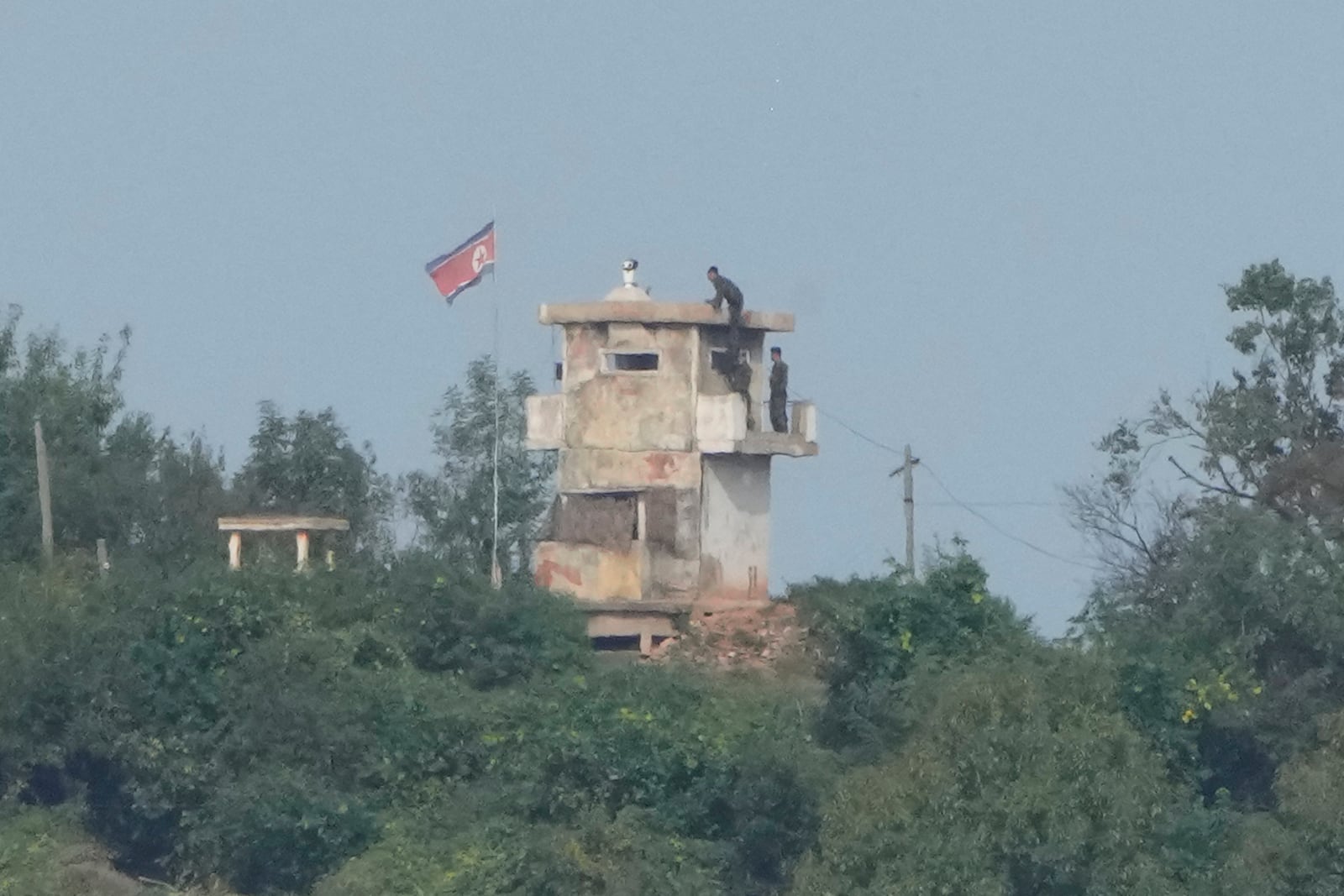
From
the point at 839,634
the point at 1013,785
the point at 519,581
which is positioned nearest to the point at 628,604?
the point at 519,581

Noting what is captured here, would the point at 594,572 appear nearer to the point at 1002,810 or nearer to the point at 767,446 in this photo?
the point at 767,446

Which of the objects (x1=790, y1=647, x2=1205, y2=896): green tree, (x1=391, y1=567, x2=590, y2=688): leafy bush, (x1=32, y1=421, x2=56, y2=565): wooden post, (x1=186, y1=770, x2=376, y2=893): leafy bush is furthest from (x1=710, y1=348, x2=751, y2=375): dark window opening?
(x1=790, y1=647, x2=1205, y2=896): green tree

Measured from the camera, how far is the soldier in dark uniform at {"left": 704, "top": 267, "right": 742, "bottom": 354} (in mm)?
35344

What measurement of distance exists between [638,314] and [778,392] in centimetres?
216

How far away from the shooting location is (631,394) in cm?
3547

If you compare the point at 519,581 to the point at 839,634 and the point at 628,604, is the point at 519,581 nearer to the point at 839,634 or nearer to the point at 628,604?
the point at 628,604

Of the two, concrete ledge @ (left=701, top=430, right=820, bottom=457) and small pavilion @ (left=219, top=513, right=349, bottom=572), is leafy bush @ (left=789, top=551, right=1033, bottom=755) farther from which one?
small pavilion @ (left=219, top=513, right=349, bottom=572)

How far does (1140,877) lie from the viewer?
83.9 ft

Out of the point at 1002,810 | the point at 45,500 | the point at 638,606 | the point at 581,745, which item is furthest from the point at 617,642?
the point at 1002,810

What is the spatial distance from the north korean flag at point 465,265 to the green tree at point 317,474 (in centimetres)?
636

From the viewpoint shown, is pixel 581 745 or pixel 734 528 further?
pixel 734 528

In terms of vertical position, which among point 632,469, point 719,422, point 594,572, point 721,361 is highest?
point 721,361

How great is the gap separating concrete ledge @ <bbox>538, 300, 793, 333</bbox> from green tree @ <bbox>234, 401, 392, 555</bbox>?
6364 millimetres

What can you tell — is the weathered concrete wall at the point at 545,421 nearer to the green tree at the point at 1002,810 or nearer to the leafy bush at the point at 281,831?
the leafy bush at the point at 281,831
